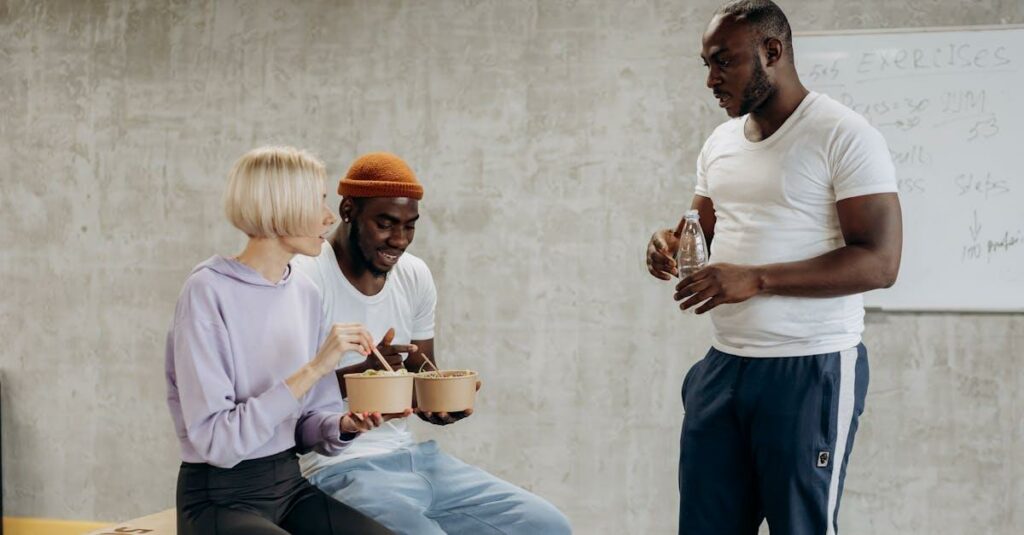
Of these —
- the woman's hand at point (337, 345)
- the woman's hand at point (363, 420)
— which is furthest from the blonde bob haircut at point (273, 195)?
the woman's hand at point (363, 420)

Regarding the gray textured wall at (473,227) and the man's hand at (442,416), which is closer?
the man's hand at (442,416)

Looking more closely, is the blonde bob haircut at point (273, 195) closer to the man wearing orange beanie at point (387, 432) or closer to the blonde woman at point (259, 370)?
the blonde woman at point (259, 370)

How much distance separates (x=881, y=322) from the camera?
10.8 ft

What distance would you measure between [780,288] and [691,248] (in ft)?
0.86

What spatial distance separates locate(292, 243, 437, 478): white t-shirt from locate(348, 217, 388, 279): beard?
0.05 metres

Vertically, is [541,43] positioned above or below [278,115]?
above

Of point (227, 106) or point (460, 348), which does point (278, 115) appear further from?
point (460, 348)

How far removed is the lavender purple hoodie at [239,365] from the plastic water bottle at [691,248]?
0.77 metres

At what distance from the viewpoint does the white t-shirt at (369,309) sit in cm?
217

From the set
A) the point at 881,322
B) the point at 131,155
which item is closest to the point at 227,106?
the point at 131,155

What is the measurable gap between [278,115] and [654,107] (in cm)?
136

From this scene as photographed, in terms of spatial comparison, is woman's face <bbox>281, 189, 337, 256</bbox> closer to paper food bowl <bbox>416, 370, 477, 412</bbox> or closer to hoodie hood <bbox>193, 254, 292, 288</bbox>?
hoodie hood <bbox>193, 254, 292, 288</bbox>

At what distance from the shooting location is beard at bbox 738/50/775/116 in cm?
191

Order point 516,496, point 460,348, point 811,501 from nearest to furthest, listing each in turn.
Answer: point 811,501
point 516,496
point 460,348
